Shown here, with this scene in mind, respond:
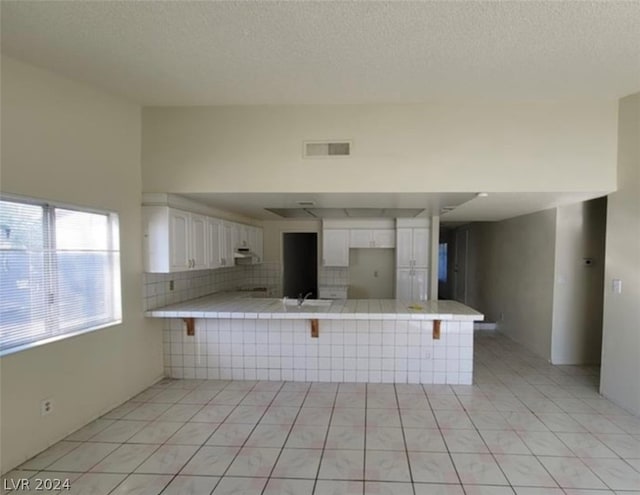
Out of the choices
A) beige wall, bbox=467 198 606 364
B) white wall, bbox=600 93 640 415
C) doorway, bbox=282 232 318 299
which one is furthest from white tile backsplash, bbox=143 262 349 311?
white wall, bbox=600 93 640 415

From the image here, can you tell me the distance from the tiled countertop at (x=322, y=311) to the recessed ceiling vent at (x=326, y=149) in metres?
1.50

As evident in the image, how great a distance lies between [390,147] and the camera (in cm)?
303

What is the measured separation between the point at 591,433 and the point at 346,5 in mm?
3436

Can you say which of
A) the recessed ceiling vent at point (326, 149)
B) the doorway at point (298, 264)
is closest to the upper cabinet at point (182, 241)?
the recessed ceiling vent at point (326, 149)

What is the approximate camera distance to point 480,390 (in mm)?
3393

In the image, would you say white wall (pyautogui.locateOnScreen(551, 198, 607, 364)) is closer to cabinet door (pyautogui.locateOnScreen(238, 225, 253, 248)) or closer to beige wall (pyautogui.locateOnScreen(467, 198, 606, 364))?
beige wall (pyautogui.locateOnScreen(467, 198, 606, 364))

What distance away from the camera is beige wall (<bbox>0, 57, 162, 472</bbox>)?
2.14 m

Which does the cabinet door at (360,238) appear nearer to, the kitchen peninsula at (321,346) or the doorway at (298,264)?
the doorway at (298,264)

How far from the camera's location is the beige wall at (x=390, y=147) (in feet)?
9.53

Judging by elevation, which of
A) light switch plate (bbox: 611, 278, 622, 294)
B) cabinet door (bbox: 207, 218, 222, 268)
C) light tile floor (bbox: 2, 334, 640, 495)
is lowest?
light tile floor (bbox: 2, 334, 640, 495)

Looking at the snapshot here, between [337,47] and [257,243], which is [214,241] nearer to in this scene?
[257,243]

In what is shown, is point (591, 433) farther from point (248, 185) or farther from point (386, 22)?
point (248, 185)

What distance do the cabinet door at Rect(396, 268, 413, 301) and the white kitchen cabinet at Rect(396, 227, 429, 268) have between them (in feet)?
0.32

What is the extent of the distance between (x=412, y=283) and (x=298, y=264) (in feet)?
8.70
